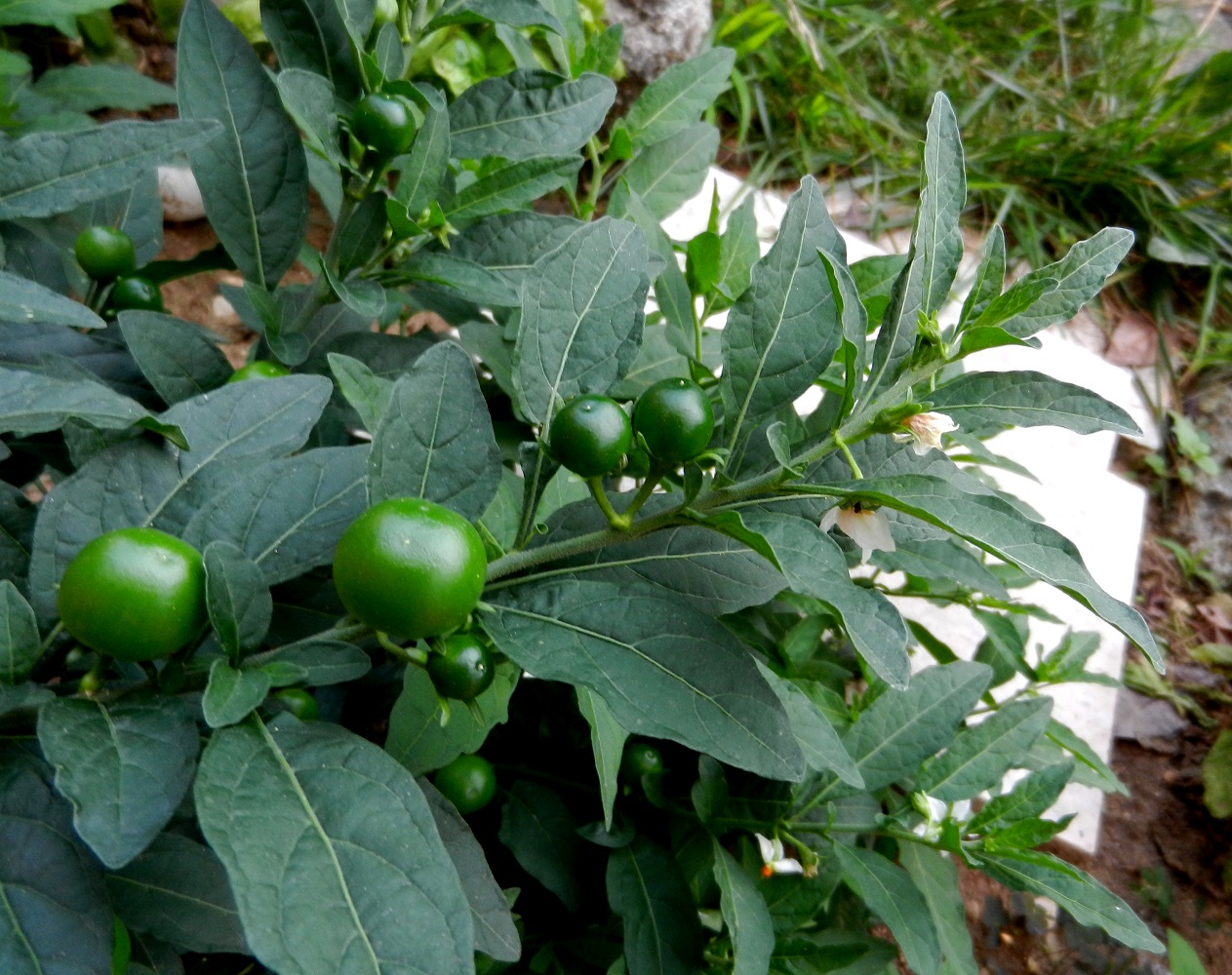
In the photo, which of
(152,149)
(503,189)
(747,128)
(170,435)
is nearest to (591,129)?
(503,189)

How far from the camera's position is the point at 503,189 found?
1.12 metres

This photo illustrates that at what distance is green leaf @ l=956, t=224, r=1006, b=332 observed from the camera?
2.48 feet

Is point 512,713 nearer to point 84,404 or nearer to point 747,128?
point 84,404

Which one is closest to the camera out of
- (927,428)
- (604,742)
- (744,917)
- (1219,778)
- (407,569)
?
(407,569)

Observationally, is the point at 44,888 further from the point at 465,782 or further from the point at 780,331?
the point at 780,331

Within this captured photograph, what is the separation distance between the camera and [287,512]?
0.77 m

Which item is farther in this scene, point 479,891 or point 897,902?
point 897,902

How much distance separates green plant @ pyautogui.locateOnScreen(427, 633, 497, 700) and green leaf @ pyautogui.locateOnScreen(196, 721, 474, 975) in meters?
0.07

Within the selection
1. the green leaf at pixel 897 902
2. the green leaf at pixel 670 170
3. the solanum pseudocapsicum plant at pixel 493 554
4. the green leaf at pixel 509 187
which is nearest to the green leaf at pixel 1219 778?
the solanum pseudocapsicum plant at pixel 493 554

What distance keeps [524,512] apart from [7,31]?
2582mm

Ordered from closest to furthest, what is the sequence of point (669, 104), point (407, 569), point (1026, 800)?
point (407, 569) < point (1026, 800) < point (669, 104)

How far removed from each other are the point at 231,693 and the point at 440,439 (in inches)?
10.3

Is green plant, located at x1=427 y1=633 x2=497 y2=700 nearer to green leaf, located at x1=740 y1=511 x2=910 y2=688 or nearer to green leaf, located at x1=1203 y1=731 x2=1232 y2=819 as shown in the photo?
green leaf, located at x1=740 y1=511 x2=910 y2=688

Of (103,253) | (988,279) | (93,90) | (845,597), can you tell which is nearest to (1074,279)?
(988,279)
